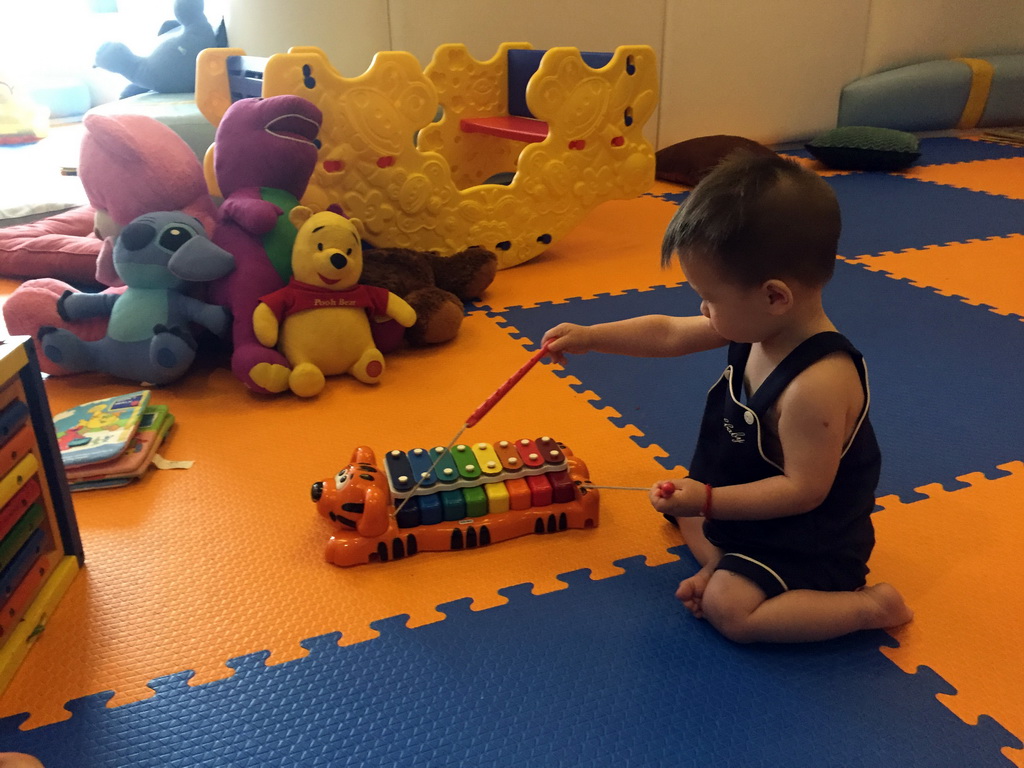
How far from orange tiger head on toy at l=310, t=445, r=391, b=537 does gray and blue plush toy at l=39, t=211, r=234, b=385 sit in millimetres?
524

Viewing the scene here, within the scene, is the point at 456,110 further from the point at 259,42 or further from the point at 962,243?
the point at 962,243

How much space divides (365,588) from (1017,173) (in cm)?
310

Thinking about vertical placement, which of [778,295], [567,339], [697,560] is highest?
[778,295]

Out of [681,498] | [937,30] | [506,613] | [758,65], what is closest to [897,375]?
[681,498]

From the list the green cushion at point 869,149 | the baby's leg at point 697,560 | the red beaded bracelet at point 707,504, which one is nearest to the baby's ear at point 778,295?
the red beaded bracelet at point 707,504

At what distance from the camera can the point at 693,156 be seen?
2852mm

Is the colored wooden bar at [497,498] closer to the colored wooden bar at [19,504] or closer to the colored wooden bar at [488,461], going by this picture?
the colored wooden bar at [488,461]

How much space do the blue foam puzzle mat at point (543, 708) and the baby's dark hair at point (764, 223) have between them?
1.29 ft

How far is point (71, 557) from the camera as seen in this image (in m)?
0.94

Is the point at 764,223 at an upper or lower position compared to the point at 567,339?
upper

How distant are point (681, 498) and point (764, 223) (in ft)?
0.93

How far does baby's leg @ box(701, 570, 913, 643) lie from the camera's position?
2.73 feet

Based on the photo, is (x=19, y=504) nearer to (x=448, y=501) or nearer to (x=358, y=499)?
(x=358, y=499)

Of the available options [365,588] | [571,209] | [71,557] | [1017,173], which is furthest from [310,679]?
[1017,173]
